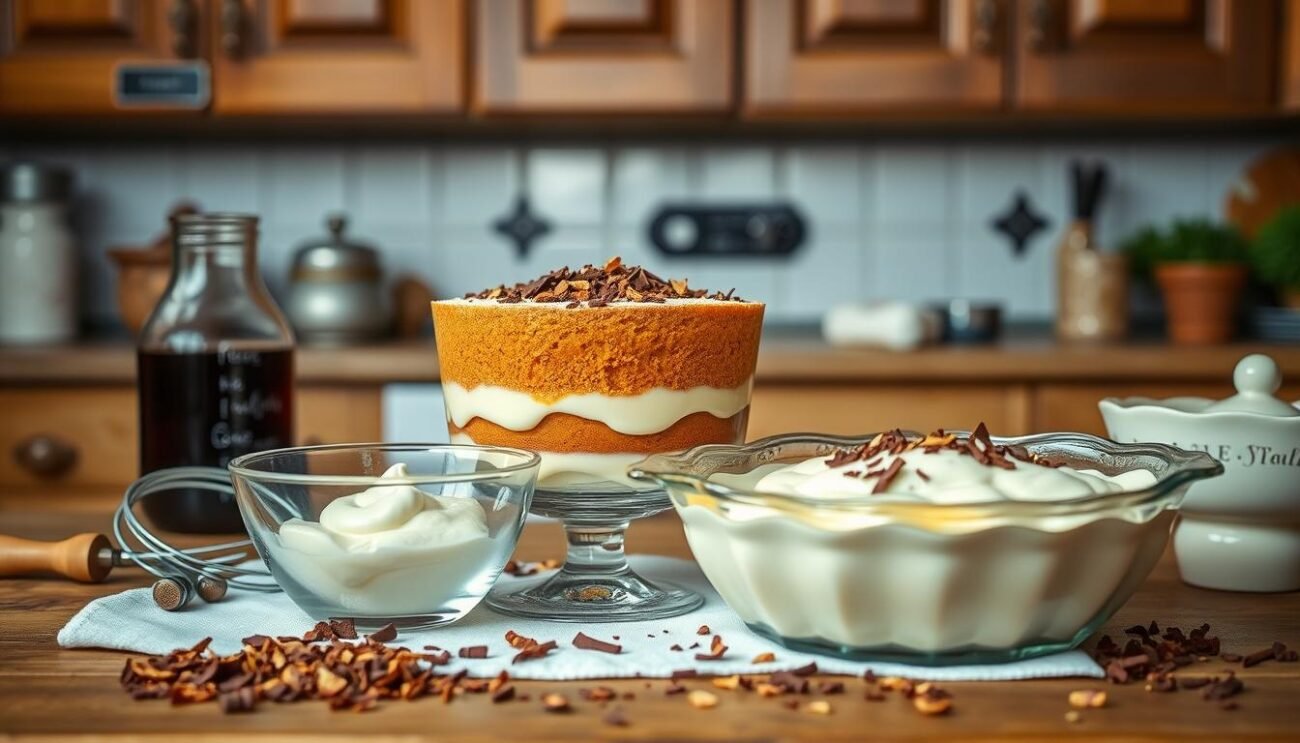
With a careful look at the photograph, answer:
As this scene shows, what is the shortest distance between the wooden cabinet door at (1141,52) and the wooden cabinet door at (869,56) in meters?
0.09

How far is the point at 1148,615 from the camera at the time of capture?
0.74 meters

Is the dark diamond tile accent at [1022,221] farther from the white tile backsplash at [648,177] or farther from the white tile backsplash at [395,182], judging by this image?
the white tile backsplash at [395,182]

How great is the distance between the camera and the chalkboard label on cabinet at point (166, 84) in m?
2.20

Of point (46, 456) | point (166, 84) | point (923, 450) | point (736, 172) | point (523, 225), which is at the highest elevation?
point (166, 84)

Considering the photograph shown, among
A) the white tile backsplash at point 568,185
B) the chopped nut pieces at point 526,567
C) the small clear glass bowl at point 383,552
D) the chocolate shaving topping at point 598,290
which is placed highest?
the white tile backsplash at point 568,185

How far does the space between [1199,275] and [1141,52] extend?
1.24ft

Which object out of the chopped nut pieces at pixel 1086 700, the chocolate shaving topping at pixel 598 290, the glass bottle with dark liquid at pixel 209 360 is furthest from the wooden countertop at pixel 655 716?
the glass bottle with dark liquid at pixel 209 360

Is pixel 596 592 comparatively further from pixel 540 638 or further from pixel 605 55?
pixel 605 55

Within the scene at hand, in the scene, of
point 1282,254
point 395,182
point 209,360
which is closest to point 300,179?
point 395,182

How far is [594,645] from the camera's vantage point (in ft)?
2.10

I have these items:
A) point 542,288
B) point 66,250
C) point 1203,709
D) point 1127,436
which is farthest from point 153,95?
point 1203,709

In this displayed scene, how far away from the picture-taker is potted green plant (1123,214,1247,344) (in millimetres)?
2191

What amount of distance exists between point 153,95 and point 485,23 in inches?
22.3

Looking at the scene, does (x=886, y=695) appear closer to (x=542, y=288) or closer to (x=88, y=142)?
(x=542, y=288)
